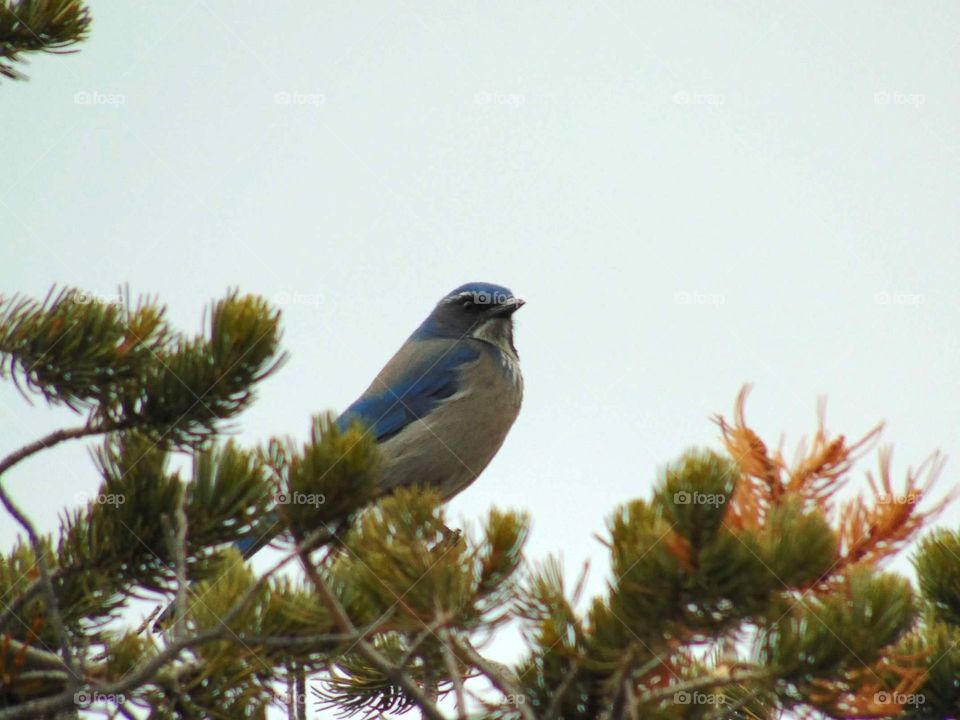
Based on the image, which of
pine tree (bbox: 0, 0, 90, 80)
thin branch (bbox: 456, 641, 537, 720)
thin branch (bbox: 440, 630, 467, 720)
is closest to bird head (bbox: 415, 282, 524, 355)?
A: pine tree (bbox: 0, 0, 90, 80)

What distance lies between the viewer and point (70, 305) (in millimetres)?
4234

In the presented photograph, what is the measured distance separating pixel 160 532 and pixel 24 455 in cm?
54

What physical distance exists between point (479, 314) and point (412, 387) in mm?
1114

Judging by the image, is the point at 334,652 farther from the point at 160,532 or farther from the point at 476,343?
the point at 476,343

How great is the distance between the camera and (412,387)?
9023 mm

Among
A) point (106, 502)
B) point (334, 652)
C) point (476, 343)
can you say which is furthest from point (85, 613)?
point (476, 343)

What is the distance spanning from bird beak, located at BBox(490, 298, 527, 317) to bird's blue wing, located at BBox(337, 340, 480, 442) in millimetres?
472

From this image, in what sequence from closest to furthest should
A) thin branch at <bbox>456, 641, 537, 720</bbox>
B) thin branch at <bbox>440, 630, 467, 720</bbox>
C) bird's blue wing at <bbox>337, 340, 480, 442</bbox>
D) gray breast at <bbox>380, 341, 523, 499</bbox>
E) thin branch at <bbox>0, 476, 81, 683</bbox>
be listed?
thin branch at <bbox>440, 630, 467, 720</bbox> → thin branch at <bbox>456, 641, 537, 720</bbox> → thin branch at <bbox>0, 476, 81, 683</bbox> → gray breast at <bbox>380, 341, 523, 499</bbox> → bird's blue wing at <bbox>337, 340, 480, 442</bbox>

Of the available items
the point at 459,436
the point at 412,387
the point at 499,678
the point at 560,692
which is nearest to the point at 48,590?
the point at 499,678

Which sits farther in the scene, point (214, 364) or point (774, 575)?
point (214, 364)

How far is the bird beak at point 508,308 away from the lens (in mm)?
9555

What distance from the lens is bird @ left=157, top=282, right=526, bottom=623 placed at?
8.30 metres

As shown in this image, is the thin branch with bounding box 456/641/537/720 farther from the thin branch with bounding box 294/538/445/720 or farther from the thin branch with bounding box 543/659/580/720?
the thin branch with bounding box 294/538/445/720

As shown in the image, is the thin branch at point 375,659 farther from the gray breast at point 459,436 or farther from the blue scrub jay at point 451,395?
the gray breast at point 459,436
